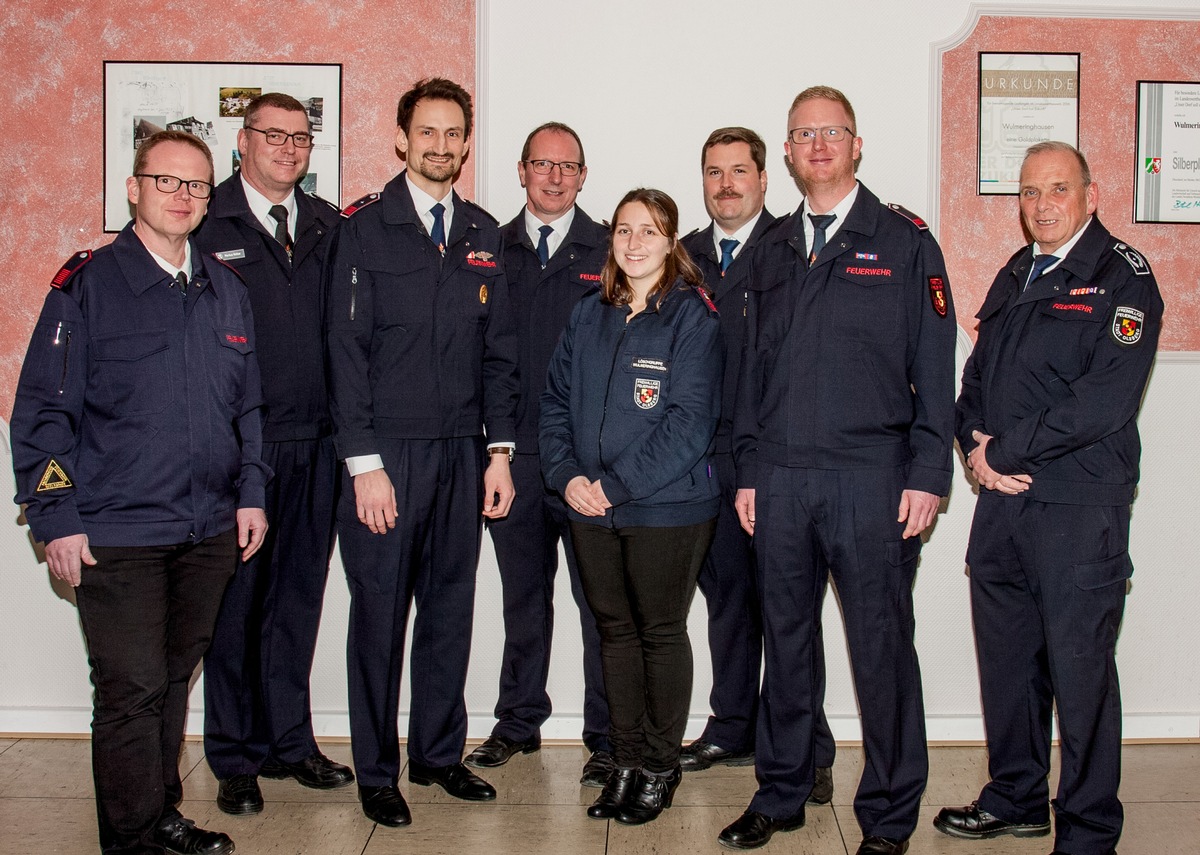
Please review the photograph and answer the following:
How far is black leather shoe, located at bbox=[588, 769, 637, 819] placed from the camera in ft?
10.2

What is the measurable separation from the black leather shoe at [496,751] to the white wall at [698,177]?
0.21 metres

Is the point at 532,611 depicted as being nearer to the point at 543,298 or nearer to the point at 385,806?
the point at 385,806

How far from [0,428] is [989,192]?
371cm

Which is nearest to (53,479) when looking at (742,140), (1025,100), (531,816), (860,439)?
(531,816)

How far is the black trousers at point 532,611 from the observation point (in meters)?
3.53

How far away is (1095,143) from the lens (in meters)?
3.79

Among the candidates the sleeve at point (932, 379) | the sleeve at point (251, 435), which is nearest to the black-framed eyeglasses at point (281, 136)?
the sleeve at point (251, 435)

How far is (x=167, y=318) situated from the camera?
8.94 feet

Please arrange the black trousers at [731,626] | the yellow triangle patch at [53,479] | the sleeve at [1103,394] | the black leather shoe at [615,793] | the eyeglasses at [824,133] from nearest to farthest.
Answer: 1. the yellow triangle patch at [53,479]
2. the sleeve at [1103,394]
3. the eyeglasses at [824,133]
4. the black leather shoe at [615,793]
5. the black trousers at [731,626]

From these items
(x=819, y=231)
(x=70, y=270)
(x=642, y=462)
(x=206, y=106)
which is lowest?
(x=642, y=462)

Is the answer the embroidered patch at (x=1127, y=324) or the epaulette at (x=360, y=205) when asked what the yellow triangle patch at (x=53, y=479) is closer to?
the epaulette at (x=360, y=205)

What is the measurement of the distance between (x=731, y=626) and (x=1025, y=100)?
216 cm

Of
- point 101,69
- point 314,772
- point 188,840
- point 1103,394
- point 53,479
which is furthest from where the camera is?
point 101,69

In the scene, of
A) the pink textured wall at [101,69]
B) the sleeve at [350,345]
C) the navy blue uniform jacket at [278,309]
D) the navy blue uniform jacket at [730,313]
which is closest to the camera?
the sleeve at [350,345]
